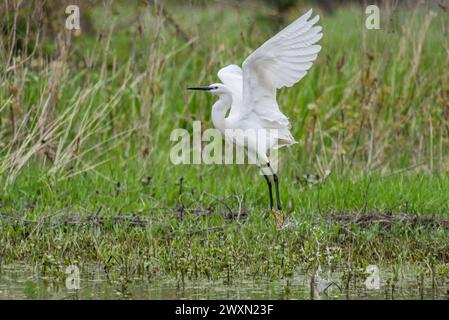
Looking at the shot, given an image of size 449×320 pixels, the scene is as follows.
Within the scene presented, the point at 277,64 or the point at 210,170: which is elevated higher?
the point at 277,64

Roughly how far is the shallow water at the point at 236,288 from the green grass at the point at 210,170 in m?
0.14

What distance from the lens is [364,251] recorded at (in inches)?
241

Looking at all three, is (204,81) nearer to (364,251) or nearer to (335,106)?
(335,106)

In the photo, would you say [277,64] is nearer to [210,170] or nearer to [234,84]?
[234,84]

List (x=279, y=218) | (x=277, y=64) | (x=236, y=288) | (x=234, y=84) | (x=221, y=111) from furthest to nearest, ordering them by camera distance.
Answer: (x=234, y=84) < (x=221, y=111) < (x=279, y=218) < (x=277, y=64) < (x=236, y=288)

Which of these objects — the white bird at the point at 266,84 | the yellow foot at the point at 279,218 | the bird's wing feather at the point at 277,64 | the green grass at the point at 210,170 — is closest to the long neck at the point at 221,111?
the white bird at the point at 266,84

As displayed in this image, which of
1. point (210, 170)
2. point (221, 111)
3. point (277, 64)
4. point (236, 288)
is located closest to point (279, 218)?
point (221, 111)

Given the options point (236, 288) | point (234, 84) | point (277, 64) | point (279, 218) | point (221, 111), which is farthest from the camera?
point (234, 84)

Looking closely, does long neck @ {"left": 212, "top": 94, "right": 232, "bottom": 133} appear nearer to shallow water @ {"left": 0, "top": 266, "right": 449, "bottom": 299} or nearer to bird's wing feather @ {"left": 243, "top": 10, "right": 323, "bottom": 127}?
bird's wing feather @ {"left": 243, "top": 10, "right": 323, "bottom": 127}

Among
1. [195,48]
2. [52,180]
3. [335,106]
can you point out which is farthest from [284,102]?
[52,180]

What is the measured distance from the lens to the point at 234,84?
6887 millimetres

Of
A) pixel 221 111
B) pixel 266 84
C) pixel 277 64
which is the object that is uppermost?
pixel 277 64

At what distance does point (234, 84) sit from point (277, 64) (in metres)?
0.67

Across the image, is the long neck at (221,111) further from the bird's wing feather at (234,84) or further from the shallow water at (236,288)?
the shallow water at (236,288)
